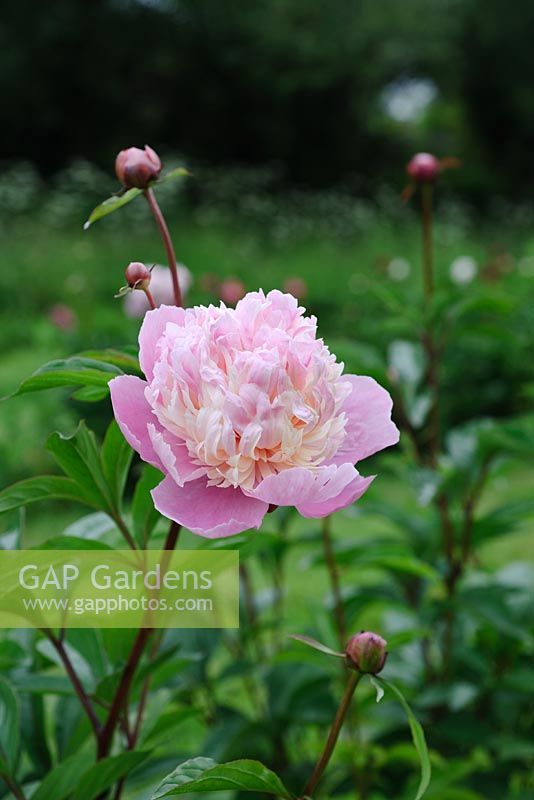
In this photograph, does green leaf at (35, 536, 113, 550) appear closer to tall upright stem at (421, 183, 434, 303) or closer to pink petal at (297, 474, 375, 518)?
pink petal at (297, 474, 375, 518)

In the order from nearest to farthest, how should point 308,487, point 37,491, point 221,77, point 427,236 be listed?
point 308,487 < point 37,491 < point 427,236 < point 221,77

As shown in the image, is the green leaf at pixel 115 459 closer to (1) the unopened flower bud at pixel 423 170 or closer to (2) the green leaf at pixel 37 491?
(2) the green leaf at pixel 37 491

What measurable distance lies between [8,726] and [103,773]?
0.08m

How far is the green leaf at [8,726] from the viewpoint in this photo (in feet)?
1.89

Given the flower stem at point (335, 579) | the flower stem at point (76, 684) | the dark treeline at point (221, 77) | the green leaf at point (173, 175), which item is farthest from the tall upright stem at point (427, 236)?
the dark treeline at point (221, 77)

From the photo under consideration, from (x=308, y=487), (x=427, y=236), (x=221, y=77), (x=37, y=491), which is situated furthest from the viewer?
(x=221, y=77)

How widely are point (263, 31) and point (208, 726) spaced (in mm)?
8761

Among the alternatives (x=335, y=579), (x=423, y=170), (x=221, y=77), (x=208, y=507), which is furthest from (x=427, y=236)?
(x=221, y=77)

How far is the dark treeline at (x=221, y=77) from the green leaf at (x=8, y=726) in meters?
8.94

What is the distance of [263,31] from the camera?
8.93 meters

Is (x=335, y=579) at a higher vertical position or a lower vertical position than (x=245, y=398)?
higher

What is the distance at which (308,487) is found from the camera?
40 centimetres

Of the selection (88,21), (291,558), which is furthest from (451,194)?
(291,558)

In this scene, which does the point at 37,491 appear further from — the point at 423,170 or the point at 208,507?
the point at 423,170
